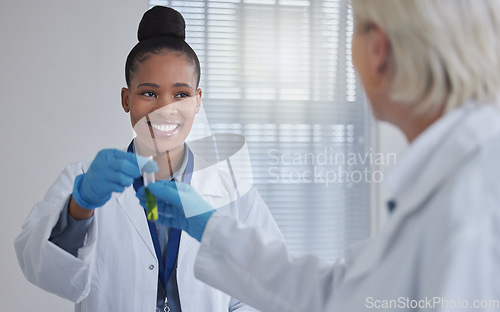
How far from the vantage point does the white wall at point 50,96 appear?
1605 mm

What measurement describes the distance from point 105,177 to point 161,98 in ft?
0.98

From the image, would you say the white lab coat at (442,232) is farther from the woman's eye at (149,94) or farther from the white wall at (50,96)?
the white wall at (50,96)

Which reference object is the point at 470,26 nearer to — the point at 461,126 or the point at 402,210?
the point at 461,126

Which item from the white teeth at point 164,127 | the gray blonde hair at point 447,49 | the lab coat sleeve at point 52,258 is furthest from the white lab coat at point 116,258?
the gray blonde hair at point 447,49

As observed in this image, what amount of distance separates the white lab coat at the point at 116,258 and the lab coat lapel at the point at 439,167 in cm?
56

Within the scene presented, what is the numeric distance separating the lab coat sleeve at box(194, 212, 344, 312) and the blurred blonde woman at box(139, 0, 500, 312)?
0.13m

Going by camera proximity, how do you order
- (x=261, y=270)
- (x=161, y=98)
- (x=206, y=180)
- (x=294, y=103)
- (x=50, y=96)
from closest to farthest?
(x=261, y=270), (x=161, y=98), (x=206, y=180), (x=50, y=96), (x=294, y=103)

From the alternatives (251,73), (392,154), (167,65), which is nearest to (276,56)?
(251,73)

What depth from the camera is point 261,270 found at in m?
0.78

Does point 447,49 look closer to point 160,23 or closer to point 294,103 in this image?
point 160,23

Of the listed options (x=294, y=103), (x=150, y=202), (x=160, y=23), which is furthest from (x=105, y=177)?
(x=294, y=103)

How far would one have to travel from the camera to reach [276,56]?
185cm

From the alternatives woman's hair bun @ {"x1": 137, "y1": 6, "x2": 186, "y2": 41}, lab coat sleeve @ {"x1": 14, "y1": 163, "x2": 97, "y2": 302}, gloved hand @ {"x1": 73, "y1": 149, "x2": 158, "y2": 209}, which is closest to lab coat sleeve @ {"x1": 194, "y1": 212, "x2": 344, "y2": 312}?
gloved hand @ {"x1": 73, "y1": 149, "x2": 158, "y2": 209}

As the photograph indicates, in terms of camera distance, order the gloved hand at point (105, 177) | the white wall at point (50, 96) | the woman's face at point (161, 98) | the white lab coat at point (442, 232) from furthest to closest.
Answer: the white wall at point (50, 96), the woman's face at point (161, 98), the gloved hand at point (105, 177), the white lab coat at point (442, 232)
